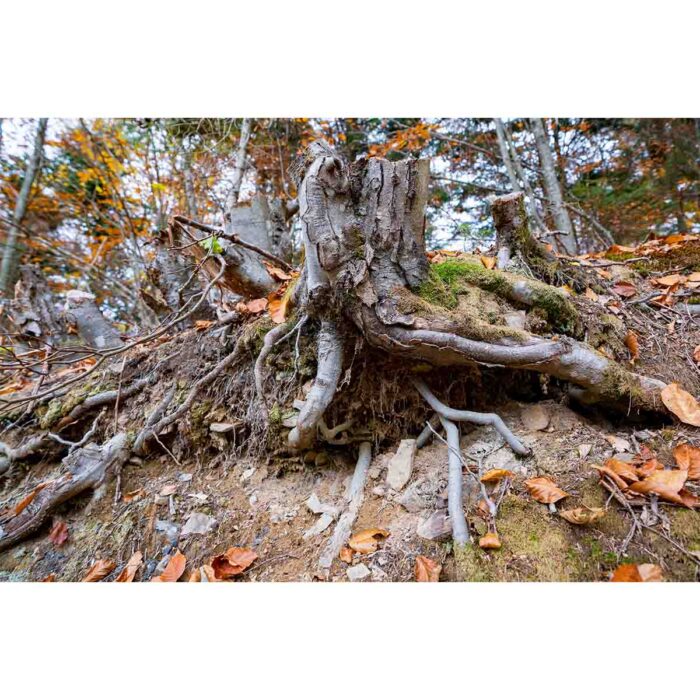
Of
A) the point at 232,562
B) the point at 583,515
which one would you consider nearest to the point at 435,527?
the point at 583,515

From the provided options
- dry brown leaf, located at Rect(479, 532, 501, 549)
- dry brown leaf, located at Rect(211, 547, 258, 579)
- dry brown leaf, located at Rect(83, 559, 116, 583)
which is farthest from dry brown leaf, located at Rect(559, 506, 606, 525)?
dry brown leaf, located at Rect(83, 559, 116, 583)

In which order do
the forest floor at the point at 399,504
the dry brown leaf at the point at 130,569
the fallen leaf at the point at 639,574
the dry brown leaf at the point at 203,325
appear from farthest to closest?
the dry brown leaf at the point at 203,325 → the dry brown leaf at the point at 130,569 → the forest floor at the point at 399,504 → the fallen leaf at the point at 639,574

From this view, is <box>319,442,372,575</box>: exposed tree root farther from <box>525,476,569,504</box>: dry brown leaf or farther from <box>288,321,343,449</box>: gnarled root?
<box>525,476,569,504</box>: dry brown leaf

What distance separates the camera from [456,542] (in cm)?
128

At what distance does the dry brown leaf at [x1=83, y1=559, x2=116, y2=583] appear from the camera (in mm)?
1555

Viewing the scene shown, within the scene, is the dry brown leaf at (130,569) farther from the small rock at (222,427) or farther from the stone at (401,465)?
the stone at (401,465)

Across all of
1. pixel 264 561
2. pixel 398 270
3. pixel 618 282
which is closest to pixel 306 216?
pixel 398 270

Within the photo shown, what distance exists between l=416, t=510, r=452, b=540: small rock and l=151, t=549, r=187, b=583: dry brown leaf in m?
1.02

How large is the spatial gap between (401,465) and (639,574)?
2.91 feet

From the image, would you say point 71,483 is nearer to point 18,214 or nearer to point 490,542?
point 490,542

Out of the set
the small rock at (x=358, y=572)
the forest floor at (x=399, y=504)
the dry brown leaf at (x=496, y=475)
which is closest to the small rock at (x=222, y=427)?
the forest floor at (x=399, y=504)

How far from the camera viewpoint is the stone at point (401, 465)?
5.31 feet

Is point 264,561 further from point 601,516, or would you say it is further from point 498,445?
point 601,516

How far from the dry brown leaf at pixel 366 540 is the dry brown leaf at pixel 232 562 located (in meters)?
0.43
